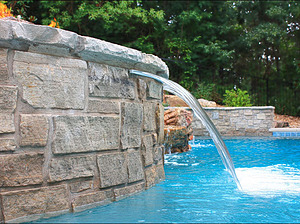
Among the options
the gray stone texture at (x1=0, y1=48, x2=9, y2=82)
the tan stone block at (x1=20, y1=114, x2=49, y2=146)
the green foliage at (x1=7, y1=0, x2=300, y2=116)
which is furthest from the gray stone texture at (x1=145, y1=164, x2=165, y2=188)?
the green foliage at (x1=7, y1=0, x2=300, y2=116)

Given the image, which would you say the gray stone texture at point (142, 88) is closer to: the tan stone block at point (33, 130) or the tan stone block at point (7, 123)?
the tan stone block at point (33, 130)

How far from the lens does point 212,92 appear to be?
12.7 m

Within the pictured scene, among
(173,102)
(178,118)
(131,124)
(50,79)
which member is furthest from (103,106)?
(173,102)

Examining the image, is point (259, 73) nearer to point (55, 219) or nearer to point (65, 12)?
point (65, 12)

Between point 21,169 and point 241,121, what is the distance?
8.08 m

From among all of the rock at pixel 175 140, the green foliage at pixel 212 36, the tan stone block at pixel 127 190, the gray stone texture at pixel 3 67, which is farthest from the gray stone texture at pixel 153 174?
the green foliage at pixel 212 36

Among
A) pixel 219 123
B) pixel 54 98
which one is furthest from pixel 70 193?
pixel 219 123

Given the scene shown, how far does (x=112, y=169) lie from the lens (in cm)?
253

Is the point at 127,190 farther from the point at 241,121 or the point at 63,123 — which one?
the point at 241,121

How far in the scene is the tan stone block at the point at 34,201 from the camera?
1.99 m

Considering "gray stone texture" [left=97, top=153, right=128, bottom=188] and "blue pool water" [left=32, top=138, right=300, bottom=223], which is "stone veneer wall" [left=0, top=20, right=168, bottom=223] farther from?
"blue pool water" [left=32, top=138, right=300, bottom=223]

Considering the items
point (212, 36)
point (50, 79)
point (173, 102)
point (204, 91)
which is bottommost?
point (50, 79)

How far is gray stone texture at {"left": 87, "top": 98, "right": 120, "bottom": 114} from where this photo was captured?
243 cm

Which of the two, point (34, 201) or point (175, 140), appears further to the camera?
point (175, 140)
